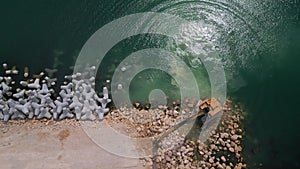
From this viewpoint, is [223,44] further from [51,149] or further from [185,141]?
[51,149]

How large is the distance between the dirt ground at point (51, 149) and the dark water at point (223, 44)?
1.33 meters

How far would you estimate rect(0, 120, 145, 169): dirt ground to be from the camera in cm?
697

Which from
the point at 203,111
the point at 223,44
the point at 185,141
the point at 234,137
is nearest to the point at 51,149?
the point at 185,141

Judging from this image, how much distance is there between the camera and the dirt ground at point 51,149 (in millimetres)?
6969

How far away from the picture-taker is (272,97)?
27.4 ft

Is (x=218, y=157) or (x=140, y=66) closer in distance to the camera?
(x=218, y=157)

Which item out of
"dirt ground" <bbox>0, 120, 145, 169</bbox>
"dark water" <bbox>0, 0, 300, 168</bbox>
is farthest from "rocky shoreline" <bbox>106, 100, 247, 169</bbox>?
"dirt ground" <bbox>0, 120, 145, 169</bbox>

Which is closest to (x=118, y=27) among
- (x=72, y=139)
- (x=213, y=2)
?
(x=213, y=2)

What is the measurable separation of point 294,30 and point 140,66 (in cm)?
371

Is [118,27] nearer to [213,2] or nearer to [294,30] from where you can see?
[213,2]

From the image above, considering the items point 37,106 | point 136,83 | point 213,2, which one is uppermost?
point 213,2

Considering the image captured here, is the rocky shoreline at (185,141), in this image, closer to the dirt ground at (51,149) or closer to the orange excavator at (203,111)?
the orange excavator at (203,111)

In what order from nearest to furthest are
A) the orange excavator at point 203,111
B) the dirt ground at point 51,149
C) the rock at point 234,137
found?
the dirt ground at point 51,149 < the orange excavator at point 203,111 < the rock at point 234,137

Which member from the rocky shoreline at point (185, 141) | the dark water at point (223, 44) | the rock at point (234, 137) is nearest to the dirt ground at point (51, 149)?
the rocky shoreline at point (185, 141)
